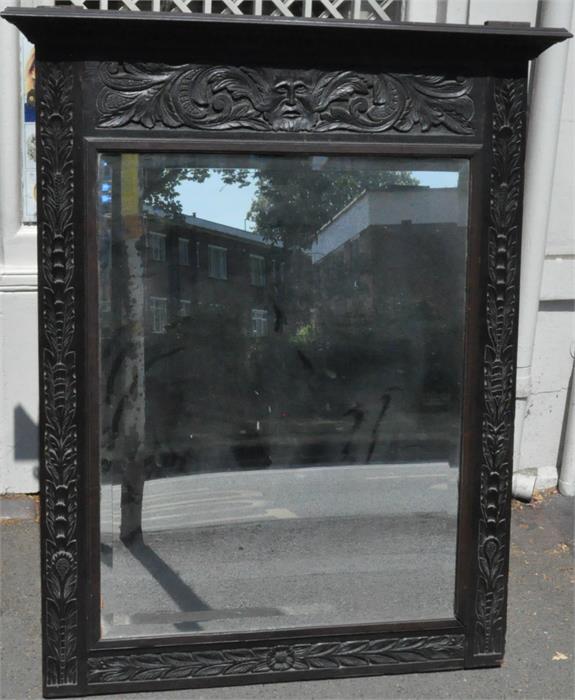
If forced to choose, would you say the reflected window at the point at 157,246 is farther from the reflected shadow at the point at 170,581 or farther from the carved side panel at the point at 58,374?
the reflected shadow at the point at 170,581

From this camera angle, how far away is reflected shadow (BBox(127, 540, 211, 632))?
3150 millimetres

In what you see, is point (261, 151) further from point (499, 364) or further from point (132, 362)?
point (499, 364)

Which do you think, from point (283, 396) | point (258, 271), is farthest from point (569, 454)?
point (258, 271)

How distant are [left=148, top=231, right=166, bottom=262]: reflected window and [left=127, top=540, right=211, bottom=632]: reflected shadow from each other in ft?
3.45

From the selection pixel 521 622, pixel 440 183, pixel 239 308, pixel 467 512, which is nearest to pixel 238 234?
pixel 239 308

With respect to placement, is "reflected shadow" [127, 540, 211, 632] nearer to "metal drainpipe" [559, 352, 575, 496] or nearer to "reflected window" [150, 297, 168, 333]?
"reflected window" [150, 297, 168, 333]

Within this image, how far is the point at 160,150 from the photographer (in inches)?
116

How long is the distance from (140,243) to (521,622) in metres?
2.38

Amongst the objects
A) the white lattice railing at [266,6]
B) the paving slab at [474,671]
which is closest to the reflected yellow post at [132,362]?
the paving slab at [474,671]

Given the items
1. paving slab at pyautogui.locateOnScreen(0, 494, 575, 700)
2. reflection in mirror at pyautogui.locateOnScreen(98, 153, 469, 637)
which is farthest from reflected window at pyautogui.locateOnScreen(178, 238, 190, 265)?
paving slab at pyautogui.locateOnScreen(0, 494, 575, 700)

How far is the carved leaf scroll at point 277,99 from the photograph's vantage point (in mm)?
2916

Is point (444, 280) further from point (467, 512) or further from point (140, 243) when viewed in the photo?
point (140, 243)

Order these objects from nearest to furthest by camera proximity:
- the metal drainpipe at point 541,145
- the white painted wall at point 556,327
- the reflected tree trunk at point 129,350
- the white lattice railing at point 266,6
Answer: the reflected tree trunk at point 129,350, the white lattice railing at point 266,6, the metal drainpipe at point 541,145, the white painted wall at point 556,327

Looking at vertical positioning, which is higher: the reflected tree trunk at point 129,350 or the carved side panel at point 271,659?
the reflected tree trunk at point 129,350
